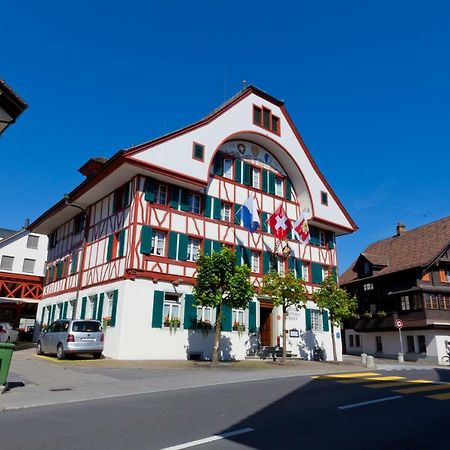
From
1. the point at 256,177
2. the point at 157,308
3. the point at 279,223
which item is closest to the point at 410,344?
the point at 279,223

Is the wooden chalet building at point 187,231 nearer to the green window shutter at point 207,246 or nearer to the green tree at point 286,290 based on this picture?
the green window shutter at point 207,246

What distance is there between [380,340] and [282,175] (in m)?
21.9

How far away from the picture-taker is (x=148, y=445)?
6148 millimetres

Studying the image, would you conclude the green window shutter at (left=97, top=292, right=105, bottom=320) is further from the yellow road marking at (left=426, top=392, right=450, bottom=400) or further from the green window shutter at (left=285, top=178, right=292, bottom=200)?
the yellow road marking at (left=426, top=392, right=450, bottom=400)

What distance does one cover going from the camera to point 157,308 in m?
23.1

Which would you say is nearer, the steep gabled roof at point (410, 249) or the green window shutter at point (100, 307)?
the green window shutter at point (100, 307)

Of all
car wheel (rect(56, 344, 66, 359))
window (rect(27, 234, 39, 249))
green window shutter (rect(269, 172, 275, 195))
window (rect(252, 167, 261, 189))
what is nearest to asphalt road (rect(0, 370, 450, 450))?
car wheel (rect(56, 344, 66, 359))

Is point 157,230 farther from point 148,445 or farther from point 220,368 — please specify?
point 148,445

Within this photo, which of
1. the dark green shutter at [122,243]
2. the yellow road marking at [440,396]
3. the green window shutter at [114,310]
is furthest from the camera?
the dark green shutter at [122,243]

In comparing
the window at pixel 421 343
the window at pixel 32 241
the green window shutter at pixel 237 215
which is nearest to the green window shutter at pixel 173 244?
the green window shutter at pixel 237 215

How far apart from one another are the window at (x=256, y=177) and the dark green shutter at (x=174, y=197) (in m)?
6.30

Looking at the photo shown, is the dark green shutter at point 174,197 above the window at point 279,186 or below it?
below

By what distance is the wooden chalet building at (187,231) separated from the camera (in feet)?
76.1

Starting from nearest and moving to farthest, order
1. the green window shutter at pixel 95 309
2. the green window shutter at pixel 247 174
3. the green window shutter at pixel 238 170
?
the green window shutter at pixel 95 309, the green window shutter at pixel 238 170, the green window shutter at pixel 247 174
